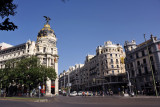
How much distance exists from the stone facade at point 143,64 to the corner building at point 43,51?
3385 cm

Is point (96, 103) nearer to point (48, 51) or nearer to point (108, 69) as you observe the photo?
point (108, 69)

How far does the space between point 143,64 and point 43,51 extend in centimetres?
4459

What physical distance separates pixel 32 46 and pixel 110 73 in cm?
3895

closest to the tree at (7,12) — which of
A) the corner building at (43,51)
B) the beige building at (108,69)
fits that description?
the beige building at (108,69)

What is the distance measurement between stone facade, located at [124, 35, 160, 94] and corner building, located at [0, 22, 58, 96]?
111 feet

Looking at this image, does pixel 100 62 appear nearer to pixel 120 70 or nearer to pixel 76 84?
pixel 120 70

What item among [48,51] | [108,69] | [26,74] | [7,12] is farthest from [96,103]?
[48,51]

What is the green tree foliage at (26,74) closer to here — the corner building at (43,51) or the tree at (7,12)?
the corner building at (43,51)

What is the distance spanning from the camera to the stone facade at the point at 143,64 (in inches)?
1607

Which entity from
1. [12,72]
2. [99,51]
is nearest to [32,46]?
[12,72]

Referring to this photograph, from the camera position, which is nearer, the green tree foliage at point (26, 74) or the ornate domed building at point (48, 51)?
the green tree foliage at point (26, 74)

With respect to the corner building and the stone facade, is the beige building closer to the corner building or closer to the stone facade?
the stone facade

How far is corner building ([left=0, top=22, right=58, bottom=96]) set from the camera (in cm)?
6594

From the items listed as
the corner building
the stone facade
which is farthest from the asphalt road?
the corner building
